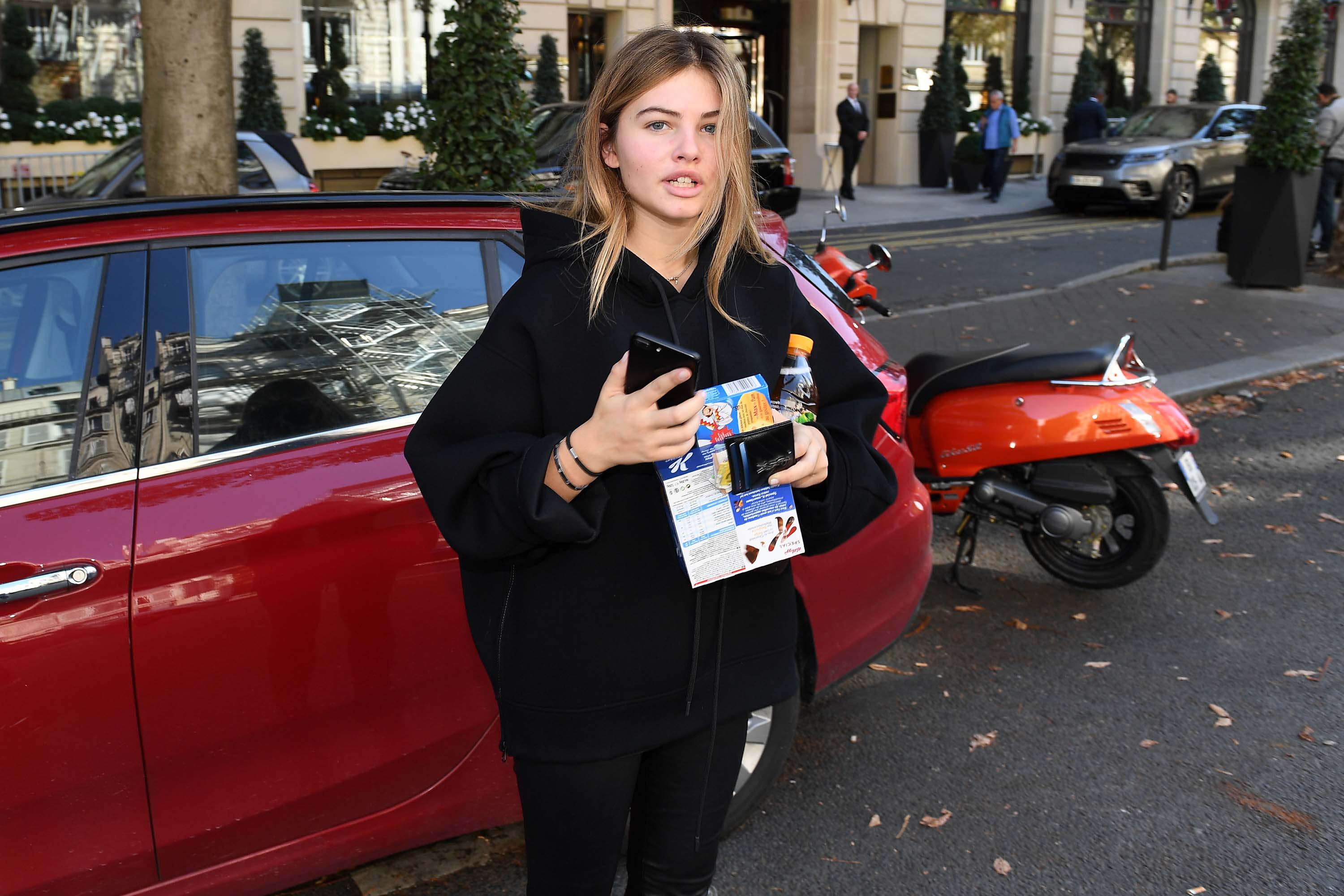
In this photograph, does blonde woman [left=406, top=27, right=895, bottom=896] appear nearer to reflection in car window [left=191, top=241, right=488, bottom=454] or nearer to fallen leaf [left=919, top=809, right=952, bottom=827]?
reflection in car window [left=191, top=241, right=488, bottom=454]

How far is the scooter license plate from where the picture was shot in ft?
14.9

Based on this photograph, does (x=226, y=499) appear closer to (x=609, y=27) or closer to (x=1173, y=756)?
(x=1173, y=756)

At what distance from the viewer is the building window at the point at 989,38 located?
24.6 m

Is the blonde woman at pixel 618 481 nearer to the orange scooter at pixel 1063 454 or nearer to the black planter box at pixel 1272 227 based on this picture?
the orange scooter at pixel 1063 454

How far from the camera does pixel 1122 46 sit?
27656 mm

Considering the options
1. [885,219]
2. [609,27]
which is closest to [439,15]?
[609,27]

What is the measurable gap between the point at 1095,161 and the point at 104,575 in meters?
17.8

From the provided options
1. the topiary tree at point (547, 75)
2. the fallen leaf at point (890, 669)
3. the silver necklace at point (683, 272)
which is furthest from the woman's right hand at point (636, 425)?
the topiary tree at point (547, 75)

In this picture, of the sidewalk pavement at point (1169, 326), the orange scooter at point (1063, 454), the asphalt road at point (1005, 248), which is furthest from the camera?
the asphalt road at point (1005, 248)

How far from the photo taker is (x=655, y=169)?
1.81 m

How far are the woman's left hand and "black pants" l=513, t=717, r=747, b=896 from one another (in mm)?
448

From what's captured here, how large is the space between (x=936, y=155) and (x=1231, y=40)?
1314 cm

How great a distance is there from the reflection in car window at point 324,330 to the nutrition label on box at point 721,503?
1.13 metres

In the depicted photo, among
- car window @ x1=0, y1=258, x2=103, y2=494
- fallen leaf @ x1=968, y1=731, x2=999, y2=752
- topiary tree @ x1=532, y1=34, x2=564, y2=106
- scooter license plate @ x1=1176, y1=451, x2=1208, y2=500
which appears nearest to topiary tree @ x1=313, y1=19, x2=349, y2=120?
topiary tree @ x1=532, y1=34, x2=564, y2=106
